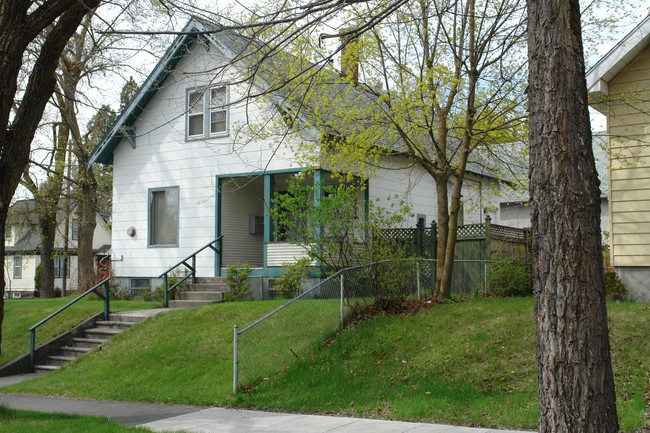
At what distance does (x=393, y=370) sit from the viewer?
10.9m

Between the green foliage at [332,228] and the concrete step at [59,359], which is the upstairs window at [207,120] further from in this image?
the concrete step at [59,359]

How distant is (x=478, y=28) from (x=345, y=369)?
7383 millimetres

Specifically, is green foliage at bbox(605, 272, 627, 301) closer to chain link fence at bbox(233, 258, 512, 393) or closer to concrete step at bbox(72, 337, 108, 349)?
chain link fence at bbox(233, 258, 512, 393)

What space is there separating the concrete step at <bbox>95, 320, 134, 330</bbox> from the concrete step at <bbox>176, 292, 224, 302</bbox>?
8.65 feet

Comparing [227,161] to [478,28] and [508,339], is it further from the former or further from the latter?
[508,339]

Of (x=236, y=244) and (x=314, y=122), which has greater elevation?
(x=314, y=122)

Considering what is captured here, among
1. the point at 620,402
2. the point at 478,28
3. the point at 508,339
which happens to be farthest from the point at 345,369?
the point at 478,28

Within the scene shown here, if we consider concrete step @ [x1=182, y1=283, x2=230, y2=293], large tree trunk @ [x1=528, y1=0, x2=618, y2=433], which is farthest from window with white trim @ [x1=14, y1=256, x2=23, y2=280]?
large tree trunk @ [x1=528, y1=0, x2=618, y2=433]

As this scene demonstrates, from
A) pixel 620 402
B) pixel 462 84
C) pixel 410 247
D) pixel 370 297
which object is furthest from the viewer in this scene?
pixel 410 247

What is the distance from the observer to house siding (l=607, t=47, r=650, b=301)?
14172mm

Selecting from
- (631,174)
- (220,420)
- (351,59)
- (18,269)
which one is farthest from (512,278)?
(18,269)

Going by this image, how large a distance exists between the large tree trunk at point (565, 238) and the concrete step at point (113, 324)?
12.9m

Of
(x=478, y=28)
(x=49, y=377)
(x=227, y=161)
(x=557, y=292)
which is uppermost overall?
(x=478, y=28)

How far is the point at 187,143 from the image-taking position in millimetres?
21453
